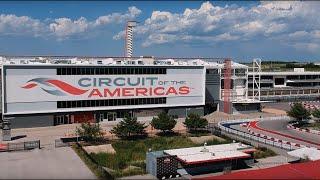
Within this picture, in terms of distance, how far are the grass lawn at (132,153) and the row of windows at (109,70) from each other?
14607 millimetres

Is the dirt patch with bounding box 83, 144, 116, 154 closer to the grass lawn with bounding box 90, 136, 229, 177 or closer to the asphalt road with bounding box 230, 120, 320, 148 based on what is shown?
the grass lawn with bounding box 90, 136, 229, 177

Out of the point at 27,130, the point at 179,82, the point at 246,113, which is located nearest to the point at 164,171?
the point at 27,130

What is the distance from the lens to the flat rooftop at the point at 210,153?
33.2m

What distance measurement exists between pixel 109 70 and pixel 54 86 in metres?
7.93

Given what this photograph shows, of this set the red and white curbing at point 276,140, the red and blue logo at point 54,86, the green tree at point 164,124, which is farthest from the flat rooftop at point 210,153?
the red and blue logo at point 54,86

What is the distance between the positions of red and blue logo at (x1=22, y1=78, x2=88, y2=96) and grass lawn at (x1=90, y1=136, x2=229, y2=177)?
13.7m

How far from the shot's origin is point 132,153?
40625 millimetres

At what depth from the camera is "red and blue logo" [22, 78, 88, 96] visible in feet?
178

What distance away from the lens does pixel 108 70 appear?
192 ft

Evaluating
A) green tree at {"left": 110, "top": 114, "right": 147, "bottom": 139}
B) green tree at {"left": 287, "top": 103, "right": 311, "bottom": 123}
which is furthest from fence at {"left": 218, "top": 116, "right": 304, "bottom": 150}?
green tree at {"left": 110, "top": 114, "right": 147, "bottom": 139}

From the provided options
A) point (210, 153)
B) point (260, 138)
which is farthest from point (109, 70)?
point (210, 153)

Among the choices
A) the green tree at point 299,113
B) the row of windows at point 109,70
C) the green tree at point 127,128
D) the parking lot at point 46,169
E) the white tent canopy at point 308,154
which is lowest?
the white tent canopy at point 308,154

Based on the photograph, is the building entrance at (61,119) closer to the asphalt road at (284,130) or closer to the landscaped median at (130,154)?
the landscaped median at (130,154)

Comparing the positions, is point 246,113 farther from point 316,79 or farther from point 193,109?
point 316,79
